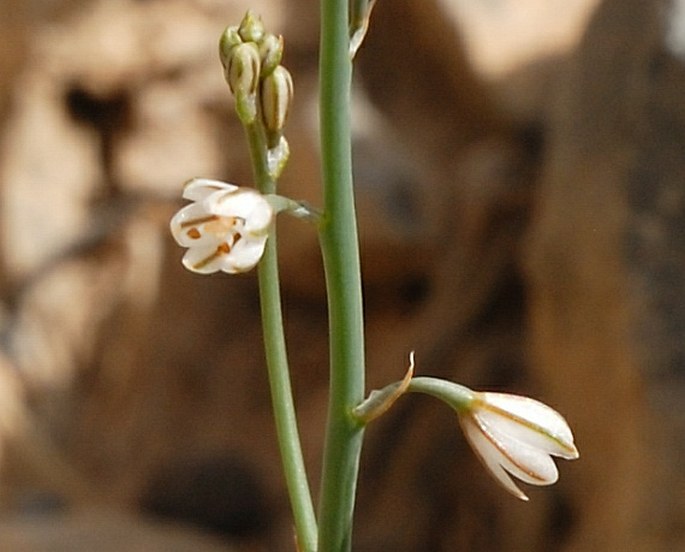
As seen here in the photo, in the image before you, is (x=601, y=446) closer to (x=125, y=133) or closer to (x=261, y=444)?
(x=261, y=444)

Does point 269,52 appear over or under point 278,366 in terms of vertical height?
over

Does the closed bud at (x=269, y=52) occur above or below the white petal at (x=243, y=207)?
above

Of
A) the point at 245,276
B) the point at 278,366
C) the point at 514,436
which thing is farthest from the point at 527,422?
the point at 245,276

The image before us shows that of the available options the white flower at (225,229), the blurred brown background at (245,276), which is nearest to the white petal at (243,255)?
the white flower at (225,229)

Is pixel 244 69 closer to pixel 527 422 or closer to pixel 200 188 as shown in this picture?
pixel 200 188

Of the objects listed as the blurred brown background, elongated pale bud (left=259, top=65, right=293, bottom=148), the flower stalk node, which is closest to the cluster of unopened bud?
elongated pale bud (left=259, top=65, right=293, bottom=148)

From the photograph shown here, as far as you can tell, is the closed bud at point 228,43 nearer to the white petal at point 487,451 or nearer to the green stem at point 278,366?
the green stem at point 278,366
